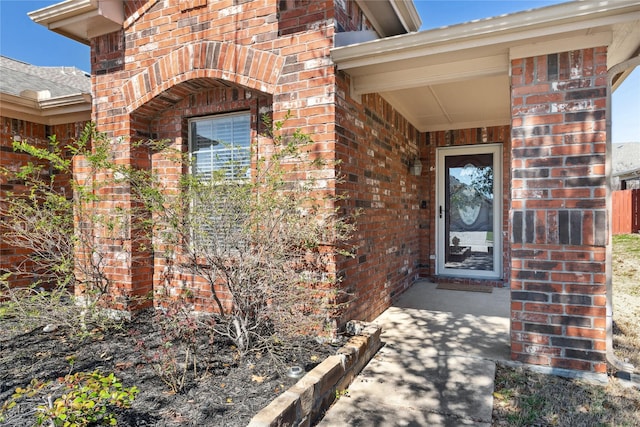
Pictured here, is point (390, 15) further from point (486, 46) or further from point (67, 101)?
point (67, 101)

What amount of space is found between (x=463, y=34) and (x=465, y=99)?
2260 mm

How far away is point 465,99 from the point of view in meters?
5.14

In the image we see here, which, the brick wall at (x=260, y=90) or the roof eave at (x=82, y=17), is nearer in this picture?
the brick wall at (x=260, y=90)

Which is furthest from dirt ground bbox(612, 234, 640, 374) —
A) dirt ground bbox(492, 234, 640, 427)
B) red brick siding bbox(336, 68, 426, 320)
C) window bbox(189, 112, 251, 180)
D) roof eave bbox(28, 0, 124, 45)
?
roof eave bbox(28, 0, 124, 45)

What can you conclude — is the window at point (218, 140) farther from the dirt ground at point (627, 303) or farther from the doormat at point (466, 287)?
the dirt ground at point (627, 303)

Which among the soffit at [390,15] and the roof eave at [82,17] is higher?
the soffit at [390,15]

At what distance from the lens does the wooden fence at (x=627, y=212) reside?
42.7 feet

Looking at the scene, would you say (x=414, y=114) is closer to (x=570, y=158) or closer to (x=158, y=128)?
(x=570, y=158)

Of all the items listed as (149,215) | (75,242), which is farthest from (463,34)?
(75,242)

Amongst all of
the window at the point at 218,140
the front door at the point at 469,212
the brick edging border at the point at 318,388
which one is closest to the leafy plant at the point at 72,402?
the brick edging border at the point at 318,388

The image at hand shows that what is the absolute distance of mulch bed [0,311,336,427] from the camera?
2.22 meters

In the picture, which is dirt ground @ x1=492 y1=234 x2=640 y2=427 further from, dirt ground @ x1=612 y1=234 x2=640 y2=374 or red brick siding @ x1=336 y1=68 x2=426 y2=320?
red brick siding @ x1=336 y1=68 x2=426 y2=320

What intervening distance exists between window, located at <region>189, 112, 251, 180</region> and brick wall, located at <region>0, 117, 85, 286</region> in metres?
2.36

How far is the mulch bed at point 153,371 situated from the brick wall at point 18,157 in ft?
7.21
